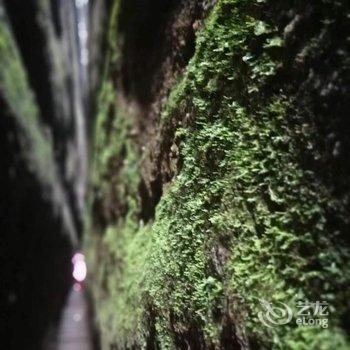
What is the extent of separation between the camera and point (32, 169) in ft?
21.1

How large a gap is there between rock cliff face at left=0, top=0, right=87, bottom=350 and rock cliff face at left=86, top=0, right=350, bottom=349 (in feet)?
7.87

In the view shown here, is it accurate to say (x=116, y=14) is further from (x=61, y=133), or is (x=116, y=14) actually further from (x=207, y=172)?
(x=61, y=133)

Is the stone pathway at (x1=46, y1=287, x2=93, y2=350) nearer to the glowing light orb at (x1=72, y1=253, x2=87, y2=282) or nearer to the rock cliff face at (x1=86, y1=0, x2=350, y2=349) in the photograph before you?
the glowing light orb at (x1=72, y1=253, x2=87, y2=282)

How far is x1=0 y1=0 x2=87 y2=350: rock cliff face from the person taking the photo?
15.3ft

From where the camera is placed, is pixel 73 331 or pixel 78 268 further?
pixel 78 268

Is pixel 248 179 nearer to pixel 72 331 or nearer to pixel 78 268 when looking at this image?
pixel 72 331

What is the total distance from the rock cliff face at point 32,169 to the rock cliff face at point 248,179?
2.40 metres

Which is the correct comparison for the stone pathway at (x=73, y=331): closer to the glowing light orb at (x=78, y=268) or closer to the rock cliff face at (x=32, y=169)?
the rock cliff face at (x=32, y=169)

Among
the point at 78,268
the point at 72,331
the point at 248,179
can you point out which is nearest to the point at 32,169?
the point at 72,331

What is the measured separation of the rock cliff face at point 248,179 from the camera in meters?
1.33

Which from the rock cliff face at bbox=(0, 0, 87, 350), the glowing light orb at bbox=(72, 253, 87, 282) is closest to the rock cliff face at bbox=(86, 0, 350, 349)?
the rock cliff face at bbox=(0, 0, 87, 350)

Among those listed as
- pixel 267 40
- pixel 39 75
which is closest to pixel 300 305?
pixel 267 40

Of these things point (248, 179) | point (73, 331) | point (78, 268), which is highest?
point (78, 268)

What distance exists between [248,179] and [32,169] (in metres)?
5.47
